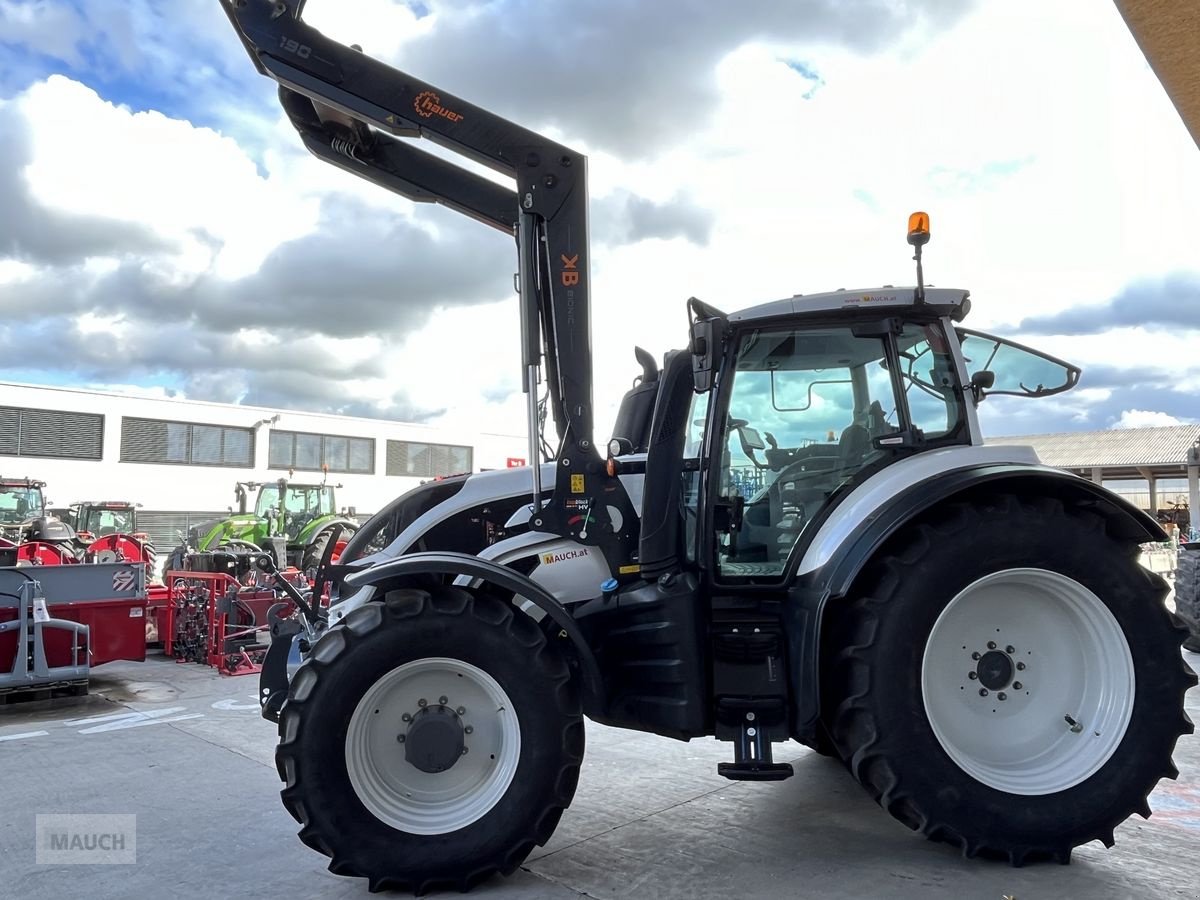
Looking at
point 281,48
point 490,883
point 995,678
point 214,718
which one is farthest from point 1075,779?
point 214,718

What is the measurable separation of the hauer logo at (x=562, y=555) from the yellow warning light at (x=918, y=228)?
203cm

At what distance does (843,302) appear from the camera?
13.2 feet

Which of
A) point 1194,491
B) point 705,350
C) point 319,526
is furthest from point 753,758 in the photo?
point 1194,491

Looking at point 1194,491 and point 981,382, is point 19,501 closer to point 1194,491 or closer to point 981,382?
point 981,382

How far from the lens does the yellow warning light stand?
3920 mm

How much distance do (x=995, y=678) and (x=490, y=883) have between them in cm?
230

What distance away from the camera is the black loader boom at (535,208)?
4090mm

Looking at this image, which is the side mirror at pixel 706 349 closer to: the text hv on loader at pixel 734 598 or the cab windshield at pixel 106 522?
the text hv on loader at pixel 734 598

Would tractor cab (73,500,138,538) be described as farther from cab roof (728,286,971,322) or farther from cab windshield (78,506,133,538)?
cab roof (728,286,971,322)

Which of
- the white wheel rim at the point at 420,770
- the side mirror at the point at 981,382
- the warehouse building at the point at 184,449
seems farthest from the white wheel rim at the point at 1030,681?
the warehouse building at the point at 184,449

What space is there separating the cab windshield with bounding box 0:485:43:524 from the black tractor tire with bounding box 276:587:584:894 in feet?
51.0

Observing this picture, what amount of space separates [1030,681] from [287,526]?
17.2m

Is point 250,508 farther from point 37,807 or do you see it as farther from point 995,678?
point 995,678

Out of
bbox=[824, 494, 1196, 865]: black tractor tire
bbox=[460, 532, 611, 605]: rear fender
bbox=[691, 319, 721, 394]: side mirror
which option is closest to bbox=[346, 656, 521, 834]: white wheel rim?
bbox=[460, 532, 611, 605]: rear fender
